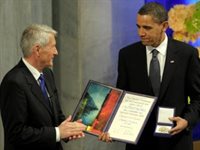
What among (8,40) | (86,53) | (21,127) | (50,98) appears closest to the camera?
(21,127)

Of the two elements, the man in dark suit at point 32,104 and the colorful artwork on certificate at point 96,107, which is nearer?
the man in dark suit at point 32,104

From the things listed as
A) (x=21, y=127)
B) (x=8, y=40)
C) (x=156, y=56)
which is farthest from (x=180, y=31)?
(x=21, y=127)

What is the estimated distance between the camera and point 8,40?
4.61m

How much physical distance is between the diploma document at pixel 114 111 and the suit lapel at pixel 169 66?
201 mm

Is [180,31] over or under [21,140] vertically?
over

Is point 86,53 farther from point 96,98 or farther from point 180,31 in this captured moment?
point 96,98

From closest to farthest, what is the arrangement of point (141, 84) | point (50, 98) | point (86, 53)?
point (50, 98)
point (141, 84)
point (86, 53)

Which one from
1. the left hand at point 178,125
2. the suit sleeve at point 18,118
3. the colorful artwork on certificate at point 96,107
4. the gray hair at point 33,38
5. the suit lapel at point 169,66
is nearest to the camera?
the suit sleeve at point 18,118

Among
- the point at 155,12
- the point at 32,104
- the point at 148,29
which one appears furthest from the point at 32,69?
the point at 155,12

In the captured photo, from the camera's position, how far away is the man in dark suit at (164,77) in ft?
12.1

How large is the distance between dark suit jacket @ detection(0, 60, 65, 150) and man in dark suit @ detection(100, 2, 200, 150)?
0.82 metres

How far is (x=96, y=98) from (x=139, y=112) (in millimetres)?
340

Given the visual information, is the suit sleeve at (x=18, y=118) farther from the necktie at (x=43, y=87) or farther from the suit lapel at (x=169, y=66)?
the suit lapel at (x=169, y=66)

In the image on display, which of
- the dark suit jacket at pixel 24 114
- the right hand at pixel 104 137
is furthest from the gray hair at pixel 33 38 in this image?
the right hand at pixel 104 137
